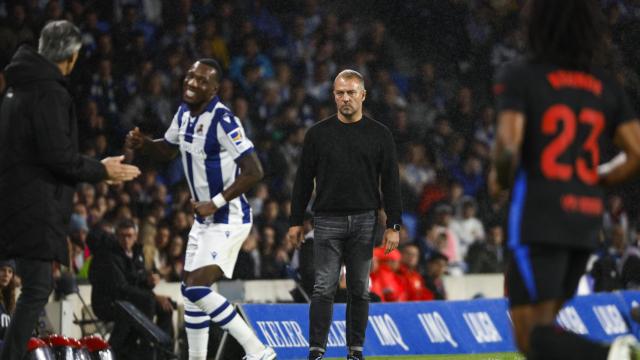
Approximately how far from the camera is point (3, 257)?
20.2 feet

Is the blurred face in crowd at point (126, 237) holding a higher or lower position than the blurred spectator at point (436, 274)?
higher

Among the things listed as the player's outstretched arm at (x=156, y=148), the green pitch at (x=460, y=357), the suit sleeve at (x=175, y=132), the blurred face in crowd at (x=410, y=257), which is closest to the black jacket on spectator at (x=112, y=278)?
the green pitch at (x=460, y=357)

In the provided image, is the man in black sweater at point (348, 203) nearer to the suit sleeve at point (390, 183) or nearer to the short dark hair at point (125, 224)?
the suit sleeve at point (390, 183)

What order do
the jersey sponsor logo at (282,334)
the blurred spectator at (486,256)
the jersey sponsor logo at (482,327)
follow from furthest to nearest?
the blurred spectator at (486,256) → the jersey sponsor logo at (482,327) → the jersey sponsor logo at (282,334)

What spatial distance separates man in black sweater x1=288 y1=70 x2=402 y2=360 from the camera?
8438mm

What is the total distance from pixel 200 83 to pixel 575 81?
3.75m

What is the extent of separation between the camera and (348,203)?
8422mm

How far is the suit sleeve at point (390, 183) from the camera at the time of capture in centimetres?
861

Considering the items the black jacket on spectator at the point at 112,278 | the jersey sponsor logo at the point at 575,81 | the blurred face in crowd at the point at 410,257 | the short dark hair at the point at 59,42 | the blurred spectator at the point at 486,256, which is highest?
the short dark hair at the point at 59,42

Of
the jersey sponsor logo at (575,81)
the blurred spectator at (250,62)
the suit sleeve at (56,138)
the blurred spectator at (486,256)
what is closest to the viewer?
the jersey sponsor logo at (575,81)

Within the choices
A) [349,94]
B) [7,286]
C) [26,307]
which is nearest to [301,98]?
[7,286]

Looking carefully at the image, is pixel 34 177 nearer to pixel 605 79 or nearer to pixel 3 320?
pixel 605 79

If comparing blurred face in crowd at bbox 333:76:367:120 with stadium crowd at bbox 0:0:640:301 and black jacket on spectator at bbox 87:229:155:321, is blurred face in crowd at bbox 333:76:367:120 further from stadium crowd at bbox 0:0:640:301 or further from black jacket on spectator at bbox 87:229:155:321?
stadium crowd at bbox 0:0:640:301

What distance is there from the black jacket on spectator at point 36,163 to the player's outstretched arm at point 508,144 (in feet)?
8.24
